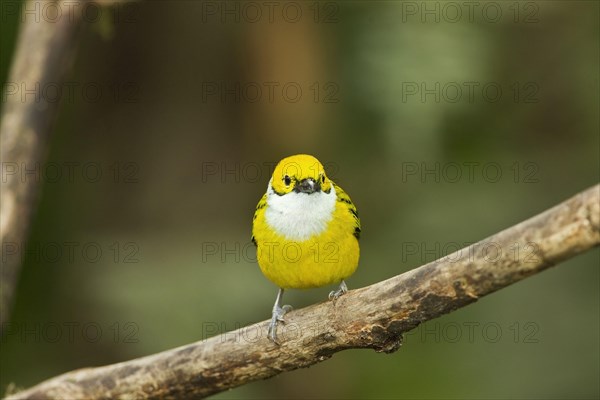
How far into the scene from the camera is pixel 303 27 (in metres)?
7.52

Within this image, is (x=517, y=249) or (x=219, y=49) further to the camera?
(x=219, y=49)

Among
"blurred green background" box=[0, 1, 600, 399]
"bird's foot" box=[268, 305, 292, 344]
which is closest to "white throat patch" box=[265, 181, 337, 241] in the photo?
"bird's foot" box=[268, 305, 292, 344]

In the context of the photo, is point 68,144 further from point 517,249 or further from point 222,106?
point 517,249

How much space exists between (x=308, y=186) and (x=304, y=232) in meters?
0.30

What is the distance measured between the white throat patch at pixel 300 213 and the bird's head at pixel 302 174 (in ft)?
0.16

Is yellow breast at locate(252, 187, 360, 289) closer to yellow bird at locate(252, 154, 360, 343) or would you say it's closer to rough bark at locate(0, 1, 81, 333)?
yellow bird at locate(252, 154, 360, 343)

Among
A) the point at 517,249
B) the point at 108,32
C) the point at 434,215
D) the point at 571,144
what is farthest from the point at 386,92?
the point at 517,249

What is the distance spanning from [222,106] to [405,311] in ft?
16.0

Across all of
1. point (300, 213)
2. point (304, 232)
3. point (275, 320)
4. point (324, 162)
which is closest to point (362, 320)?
point (275, 320)

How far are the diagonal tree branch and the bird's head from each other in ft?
2.53

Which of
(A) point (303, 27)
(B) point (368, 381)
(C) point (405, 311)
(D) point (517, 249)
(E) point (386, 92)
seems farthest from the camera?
(A) point (303, 27)

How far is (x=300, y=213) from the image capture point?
4668 mm

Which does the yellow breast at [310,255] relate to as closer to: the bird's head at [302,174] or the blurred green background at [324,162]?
the bird's head at [302,174]

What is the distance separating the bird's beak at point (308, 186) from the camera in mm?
4703
